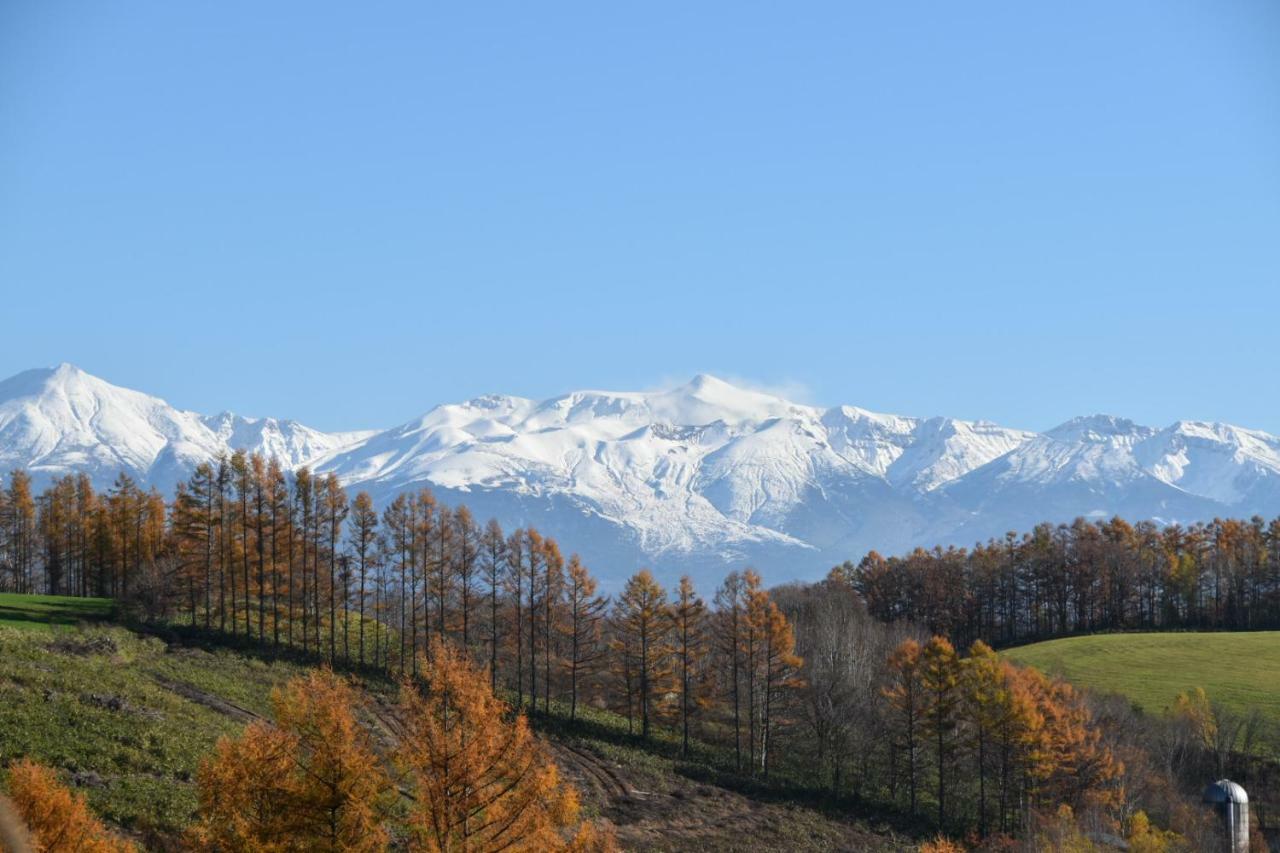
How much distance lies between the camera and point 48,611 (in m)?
81.4

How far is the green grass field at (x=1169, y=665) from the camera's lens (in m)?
92.6

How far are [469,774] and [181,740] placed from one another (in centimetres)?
2470

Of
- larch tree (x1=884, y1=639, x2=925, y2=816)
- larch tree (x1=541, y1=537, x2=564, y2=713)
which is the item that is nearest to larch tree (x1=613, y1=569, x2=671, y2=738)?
larch tree (x1=541, y1=537, x2=564, y2=713)

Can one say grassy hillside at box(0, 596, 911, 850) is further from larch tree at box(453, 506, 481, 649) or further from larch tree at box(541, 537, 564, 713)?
larch tree at box(453, 506, 481, 649)

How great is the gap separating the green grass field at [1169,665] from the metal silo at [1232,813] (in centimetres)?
3563

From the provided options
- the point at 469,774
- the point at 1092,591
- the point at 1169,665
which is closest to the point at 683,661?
the point at 1169,665

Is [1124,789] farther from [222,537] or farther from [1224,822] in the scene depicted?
[222,537]

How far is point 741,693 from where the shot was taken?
9081 centimetres

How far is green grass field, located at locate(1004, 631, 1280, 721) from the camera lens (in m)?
92.6

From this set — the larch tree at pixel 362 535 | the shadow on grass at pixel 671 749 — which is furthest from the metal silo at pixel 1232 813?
the larch tree at pixel 362 535

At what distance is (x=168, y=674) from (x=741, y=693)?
44.2 metres

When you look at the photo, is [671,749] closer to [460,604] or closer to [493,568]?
[493,568]

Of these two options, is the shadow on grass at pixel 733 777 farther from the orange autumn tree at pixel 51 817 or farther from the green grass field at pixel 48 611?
the orange autumn tree at pixel 51 817

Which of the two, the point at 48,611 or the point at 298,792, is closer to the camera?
the point at 298,792
